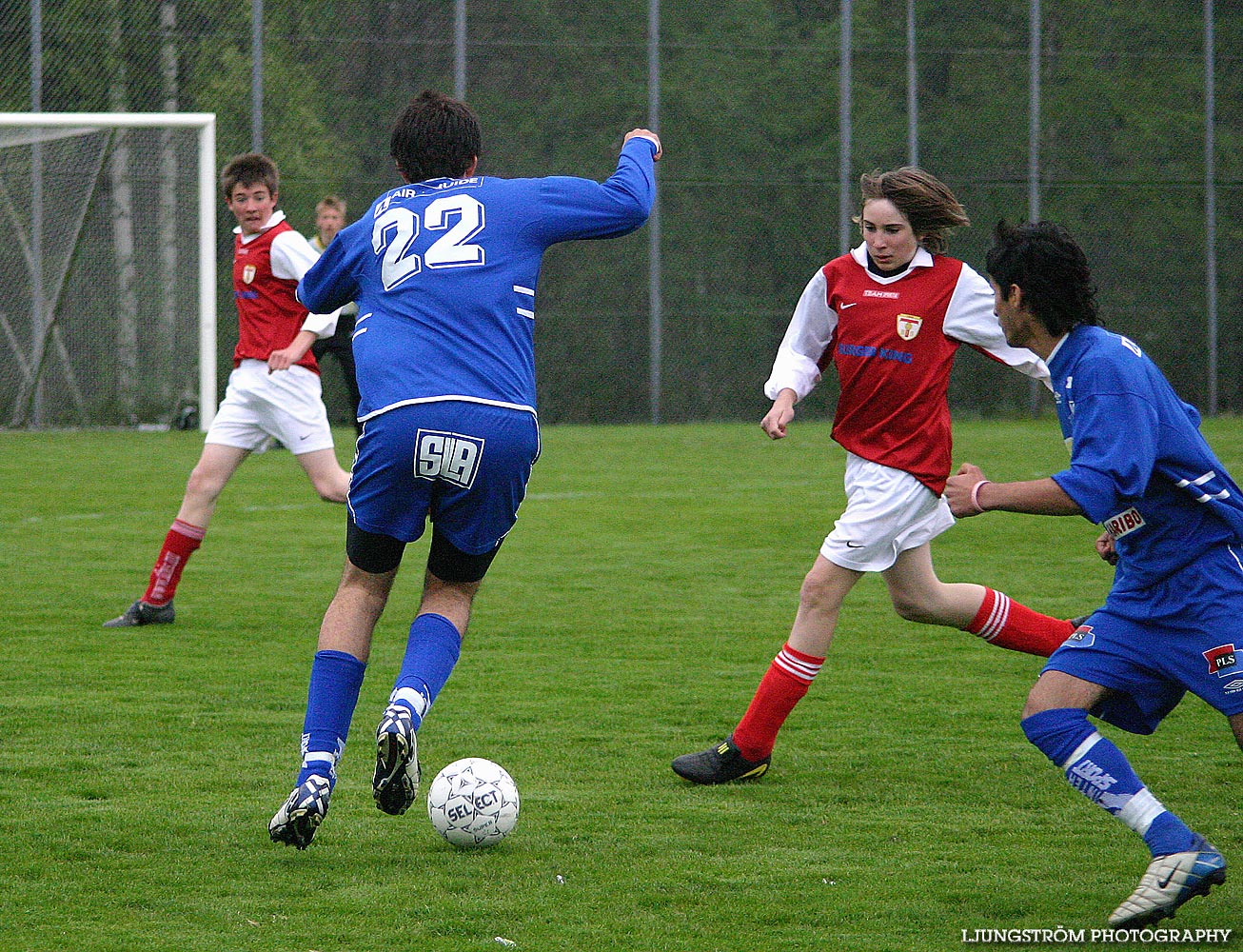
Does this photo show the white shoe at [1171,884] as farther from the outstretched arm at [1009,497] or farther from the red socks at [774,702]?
the red socks at [774,702]

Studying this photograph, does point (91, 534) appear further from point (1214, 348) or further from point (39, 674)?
point (1214, 348)

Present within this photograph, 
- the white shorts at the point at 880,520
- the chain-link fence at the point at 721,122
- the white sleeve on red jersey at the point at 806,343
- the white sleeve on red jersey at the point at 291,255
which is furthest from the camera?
the chain-link fence at the point at 721,122

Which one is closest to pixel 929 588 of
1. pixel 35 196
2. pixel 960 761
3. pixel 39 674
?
pixel 960 761

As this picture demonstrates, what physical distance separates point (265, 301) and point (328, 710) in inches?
159

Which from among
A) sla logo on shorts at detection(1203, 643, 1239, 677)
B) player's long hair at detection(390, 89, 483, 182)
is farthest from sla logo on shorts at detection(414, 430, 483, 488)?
sla logo on shorts at detection(1203, 643, 1239, 677)

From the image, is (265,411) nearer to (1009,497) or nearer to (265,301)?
(265,301)

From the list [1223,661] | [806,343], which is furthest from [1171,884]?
[806,343]

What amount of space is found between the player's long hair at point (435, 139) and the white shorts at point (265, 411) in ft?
11.2

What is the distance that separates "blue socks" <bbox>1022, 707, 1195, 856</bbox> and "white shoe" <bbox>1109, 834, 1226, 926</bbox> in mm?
60

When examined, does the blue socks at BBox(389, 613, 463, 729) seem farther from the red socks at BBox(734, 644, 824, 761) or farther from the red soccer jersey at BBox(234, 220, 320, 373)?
the red soccer jersey at BBox(234, 220, 320, 373)

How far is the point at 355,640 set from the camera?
3963 mm

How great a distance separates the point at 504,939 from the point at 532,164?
19073mm

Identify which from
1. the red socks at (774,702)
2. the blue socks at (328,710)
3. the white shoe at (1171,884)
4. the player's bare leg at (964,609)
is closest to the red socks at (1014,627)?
the player's bare leg at (964,609)

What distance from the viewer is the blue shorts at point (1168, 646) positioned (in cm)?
338
